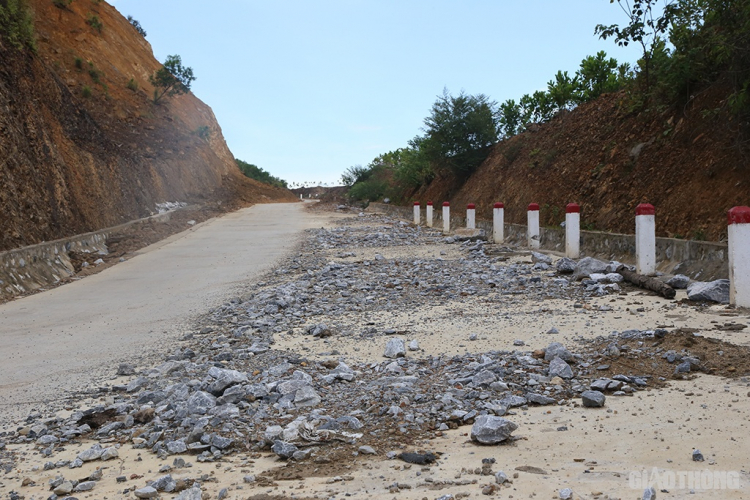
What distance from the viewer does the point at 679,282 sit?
802 cm

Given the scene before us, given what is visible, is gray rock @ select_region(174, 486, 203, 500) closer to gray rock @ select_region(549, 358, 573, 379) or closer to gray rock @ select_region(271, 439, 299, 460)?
gray rock @ select_region(271, 439, 299, 460)

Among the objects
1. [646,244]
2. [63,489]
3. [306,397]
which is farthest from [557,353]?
[646,244]

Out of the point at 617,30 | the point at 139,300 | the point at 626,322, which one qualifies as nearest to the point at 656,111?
the point at 617,30

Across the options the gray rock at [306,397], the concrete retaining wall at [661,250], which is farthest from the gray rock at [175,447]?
the concrete retaining wall at [661,250]

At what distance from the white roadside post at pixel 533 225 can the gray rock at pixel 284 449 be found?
11574mm

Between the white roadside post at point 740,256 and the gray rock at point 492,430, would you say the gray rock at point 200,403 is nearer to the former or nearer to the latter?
the gray rock at point 492,430

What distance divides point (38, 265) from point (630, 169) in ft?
42.8

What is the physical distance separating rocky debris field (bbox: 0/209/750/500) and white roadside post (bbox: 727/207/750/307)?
31 centimetres

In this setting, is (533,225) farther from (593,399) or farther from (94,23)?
(94,23)

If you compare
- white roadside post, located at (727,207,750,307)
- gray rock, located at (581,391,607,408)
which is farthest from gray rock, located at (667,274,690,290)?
gray rock, located at (581,391,607,408)

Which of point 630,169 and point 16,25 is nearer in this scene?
point 630,169

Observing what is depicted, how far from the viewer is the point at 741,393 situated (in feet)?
13.2

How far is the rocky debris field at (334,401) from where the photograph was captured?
3.39m

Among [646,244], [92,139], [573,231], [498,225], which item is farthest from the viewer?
[92,139]
